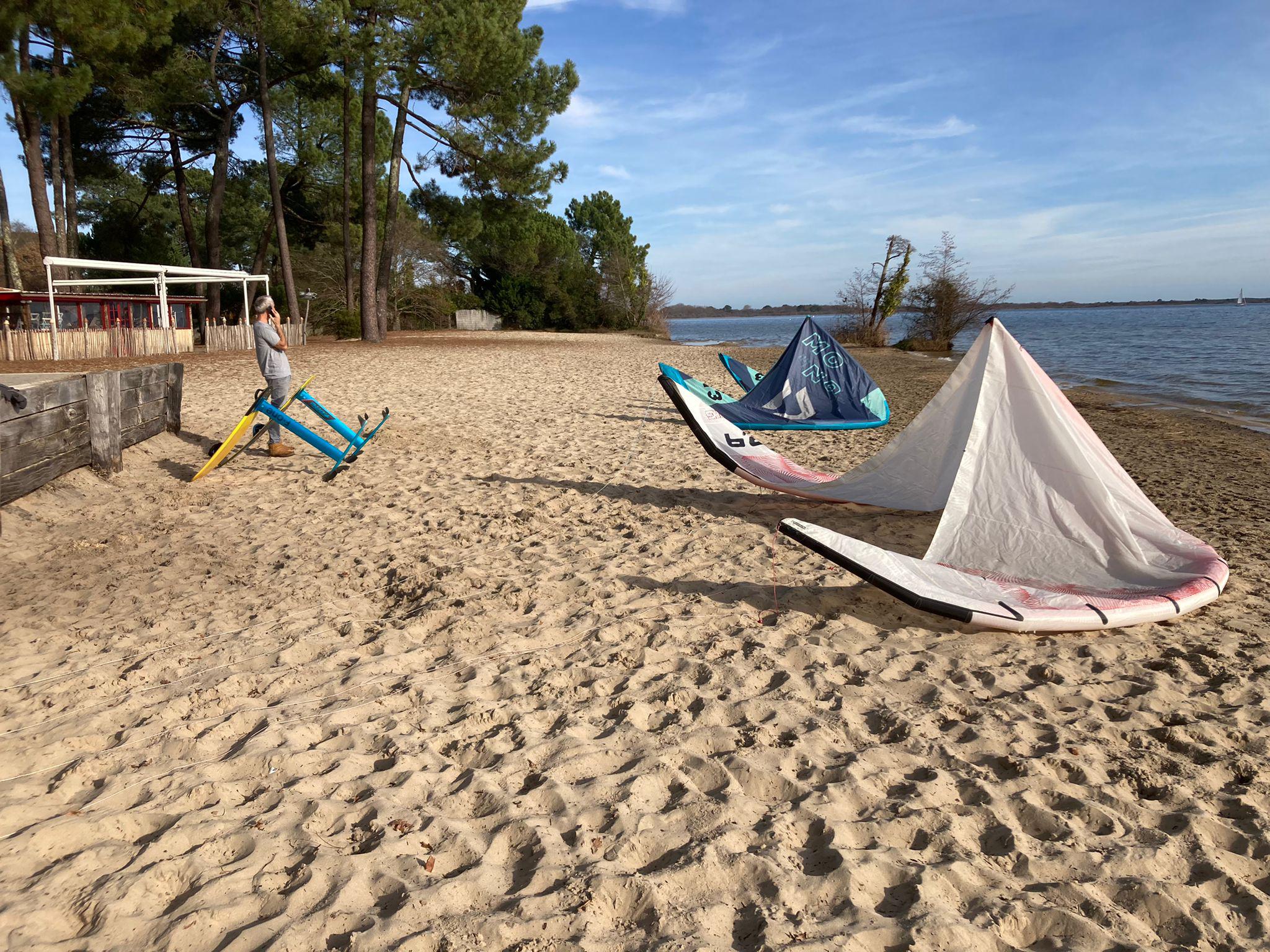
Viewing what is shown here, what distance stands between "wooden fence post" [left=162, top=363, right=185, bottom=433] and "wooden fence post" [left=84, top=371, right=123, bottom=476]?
1437 millimetres

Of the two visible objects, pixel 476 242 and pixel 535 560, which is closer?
pixel 535 560

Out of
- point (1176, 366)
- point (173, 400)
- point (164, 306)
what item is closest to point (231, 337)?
point (164, 306)

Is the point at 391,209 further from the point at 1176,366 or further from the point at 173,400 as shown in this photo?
the point at 1176,366

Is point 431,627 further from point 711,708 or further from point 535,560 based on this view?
point 711,708

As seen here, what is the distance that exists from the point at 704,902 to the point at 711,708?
1.17 metres

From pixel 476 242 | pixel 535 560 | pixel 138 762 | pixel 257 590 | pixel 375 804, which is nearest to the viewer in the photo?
pixel 375 804

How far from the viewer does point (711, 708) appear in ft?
11.5

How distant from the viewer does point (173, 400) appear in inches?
349

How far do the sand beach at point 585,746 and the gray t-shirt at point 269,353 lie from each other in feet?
6.69

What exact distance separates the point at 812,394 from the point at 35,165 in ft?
63.2

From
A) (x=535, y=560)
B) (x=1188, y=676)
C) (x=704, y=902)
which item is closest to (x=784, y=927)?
(x=704, y=902)

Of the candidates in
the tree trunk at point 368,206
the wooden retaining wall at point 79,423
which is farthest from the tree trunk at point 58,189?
the wooden retaining wall at point 79,423

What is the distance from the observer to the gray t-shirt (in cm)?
795

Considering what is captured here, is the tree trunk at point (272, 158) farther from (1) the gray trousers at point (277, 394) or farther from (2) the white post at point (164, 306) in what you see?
(1) the gray trousers at point (277, 394)
